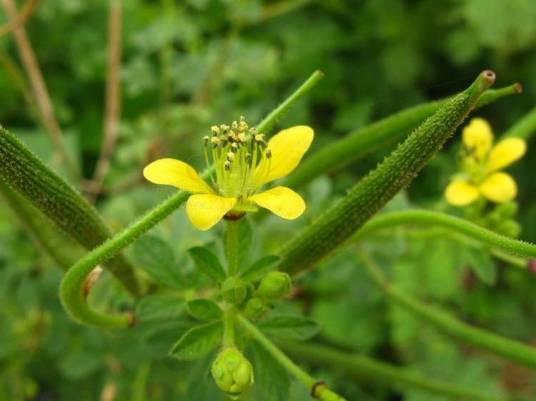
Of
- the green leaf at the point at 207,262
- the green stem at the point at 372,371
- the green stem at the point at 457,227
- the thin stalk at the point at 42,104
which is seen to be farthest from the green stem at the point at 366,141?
the thin stalk at the point at 42,104

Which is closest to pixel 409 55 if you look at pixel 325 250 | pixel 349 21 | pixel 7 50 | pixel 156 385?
pixel 349 21

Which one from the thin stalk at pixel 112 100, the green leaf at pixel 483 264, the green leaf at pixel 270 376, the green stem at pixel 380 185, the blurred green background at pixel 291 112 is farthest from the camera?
the thin stalk at pixel 112 100

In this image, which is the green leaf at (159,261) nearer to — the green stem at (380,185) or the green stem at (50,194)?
the green stem at (50,194)

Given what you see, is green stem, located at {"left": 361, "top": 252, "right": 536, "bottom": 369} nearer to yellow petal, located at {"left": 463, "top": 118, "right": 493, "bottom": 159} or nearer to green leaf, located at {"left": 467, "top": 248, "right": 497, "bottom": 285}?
green leaf, located at {"left": 467, "top": 248, "right": 497, "bottom": 285}

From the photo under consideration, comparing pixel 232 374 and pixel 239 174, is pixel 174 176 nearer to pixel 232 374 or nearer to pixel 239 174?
pixel 239 174

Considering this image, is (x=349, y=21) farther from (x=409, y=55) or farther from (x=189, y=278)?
(x=189, y=278)

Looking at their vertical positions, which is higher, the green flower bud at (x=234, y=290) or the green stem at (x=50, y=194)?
the green stem at (x=50, y=194)

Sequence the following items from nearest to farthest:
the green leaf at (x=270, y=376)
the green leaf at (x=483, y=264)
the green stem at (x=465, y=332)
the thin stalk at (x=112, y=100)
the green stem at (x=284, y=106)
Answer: the green stem at (x=284, y=106), the green leaf at (x=270, y=376), the green stem at (x=465, y=332), the green leaf at (x=483, y=264), the thin stalk at (x=112, y=100)
